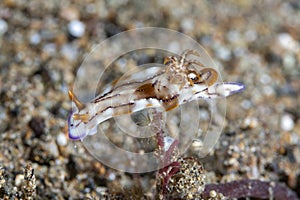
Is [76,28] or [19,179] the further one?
[76,28]

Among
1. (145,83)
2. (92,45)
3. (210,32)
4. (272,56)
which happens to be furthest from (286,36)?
(145,83)

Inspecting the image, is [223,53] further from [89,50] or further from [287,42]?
[89,50]

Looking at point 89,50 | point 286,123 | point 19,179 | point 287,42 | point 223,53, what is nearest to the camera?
point 19,179

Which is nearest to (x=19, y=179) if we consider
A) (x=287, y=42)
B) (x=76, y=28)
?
(x=76, y=28)

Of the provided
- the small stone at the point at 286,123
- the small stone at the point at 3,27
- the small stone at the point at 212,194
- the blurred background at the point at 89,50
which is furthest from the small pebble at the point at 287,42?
the small stone at the point at 3,27

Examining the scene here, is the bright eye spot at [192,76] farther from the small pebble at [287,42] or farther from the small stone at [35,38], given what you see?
the small pebble at [287,42]

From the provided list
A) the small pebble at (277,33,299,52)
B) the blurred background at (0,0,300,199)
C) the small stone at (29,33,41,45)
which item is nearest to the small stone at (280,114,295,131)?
the blurred background at (0,0,300,199)

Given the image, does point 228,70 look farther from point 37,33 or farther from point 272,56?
point 37,33

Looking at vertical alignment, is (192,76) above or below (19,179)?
above
